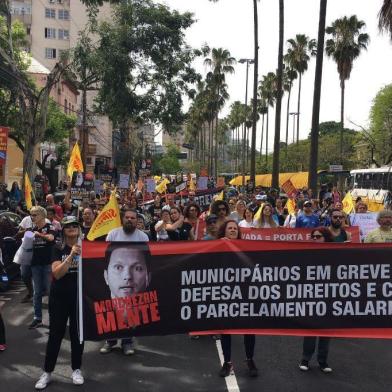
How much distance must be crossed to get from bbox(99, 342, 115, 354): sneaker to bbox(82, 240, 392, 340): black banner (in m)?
1.23

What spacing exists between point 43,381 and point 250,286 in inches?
83.6

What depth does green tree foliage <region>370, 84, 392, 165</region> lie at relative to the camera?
4650cm

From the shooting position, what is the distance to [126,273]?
5.12m

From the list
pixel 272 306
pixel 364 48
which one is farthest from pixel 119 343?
pixel 364 48

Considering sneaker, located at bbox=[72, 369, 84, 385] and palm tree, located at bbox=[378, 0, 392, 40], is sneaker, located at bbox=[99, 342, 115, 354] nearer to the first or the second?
sneaker, located at bbox=[72, 369, 84, 385]

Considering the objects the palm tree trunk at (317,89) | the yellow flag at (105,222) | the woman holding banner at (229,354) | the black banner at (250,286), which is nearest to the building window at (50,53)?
the palm tree trunk at (317,89)

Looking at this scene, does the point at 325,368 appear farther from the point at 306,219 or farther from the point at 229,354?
the point at 306,219

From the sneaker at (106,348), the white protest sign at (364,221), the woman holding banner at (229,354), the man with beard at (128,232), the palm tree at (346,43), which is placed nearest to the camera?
the woman holding banner at (229,354)

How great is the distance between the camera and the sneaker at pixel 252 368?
5.38 meters

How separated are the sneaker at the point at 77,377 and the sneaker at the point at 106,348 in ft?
2.98

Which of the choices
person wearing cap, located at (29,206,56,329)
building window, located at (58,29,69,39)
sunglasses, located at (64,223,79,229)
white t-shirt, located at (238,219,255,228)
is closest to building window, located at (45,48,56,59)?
building window, located at (58,29,69,39)

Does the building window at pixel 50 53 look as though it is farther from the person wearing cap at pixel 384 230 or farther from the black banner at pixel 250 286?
the black banner at pixel 250 286

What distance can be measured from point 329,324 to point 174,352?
1.90 m

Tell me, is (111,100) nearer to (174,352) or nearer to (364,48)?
(174,352)
